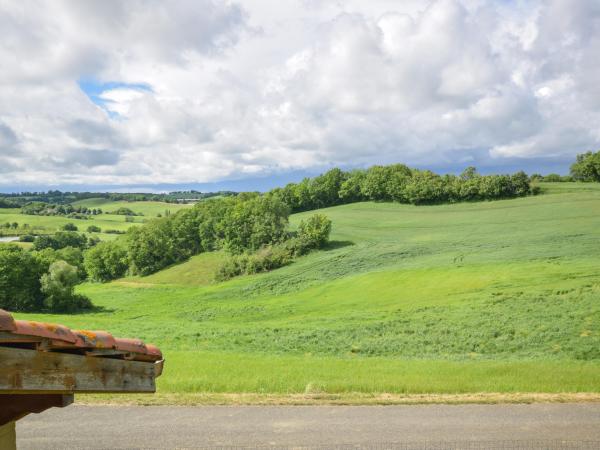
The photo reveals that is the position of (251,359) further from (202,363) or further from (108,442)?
(108,442)

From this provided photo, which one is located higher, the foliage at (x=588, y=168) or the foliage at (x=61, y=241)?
the foliage at (x=588, y=168)

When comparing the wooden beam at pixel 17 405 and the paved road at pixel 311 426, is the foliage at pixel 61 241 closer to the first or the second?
the paved road at pixel 311 426

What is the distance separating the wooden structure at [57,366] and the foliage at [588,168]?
119521mm

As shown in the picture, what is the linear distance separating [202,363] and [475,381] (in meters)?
8.15

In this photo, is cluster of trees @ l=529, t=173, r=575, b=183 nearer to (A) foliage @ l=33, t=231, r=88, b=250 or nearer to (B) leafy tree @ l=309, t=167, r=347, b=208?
(B) leafy tree @ l=309, t=167, r=347, b=208

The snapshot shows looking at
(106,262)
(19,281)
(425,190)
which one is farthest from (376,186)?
(19,281)

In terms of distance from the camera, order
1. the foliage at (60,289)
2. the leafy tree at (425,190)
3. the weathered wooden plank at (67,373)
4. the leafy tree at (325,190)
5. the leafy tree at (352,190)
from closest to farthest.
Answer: the weathered wooden plank at (67,373), the foliage at (60,289), the leafy tree at (425,190), the leafy tree at (352,190), the leafy tree at (325,190)

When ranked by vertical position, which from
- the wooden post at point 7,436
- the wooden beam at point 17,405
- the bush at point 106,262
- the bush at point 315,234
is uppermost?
the wooden beam at point 17,405

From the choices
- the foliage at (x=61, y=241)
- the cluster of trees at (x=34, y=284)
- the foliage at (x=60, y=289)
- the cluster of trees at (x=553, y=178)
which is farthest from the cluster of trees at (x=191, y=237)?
the cluster of trees at (x=553, y=178)

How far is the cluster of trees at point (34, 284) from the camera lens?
194 ft

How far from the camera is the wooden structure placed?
3.34 metres

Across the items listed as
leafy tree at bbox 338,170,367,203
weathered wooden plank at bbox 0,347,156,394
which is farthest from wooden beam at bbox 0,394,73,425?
leafy tree at bbox 338,170,367,203

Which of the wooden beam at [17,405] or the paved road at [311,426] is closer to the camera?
the wooden beam at [17,405]

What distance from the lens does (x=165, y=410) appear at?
10.0 meters
